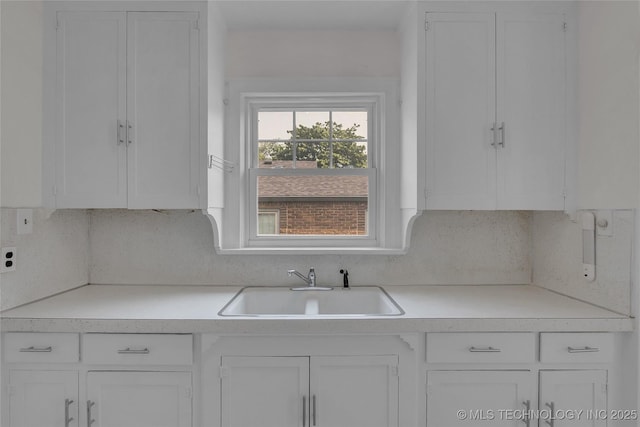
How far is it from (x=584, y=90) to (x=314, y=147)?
4.74ft

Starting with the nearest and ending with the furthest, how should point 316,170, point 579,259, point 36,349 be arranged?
point 36,349 → point 579,259 → point 316,170

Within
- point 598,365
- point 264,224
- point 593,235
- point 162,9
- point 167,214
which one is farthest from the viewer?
point 264,224

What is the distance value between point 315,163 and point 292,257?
0.61 m

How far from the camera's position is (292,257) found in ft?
7.40

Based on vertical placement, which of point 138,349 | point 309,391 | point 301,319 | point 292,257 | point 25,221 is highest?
point 25,221

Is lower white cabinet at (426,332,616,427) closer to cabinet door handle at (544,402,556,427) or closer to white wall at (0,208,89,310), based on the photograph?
cabinet door handle at (544,402,556,427)

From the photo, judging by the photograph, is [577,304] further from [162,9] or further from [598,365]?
[162,9]

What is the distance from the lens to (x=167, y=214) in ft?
7.38

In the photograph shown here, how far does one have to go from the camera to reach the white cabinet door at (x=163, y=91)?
1894mm

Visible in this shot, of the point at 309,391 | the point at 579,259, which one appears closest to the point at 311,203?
the point at 309,391

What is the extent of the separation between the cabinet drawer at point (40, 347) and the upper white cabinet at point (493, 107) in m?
1.74

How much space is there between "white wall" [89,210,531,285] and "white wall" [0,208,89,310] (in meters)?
0.10

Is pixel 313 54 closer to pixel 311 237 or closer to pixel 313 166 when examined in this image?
pixel 313 166

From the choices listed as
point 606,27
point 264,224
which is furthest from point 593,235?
point 264,224
